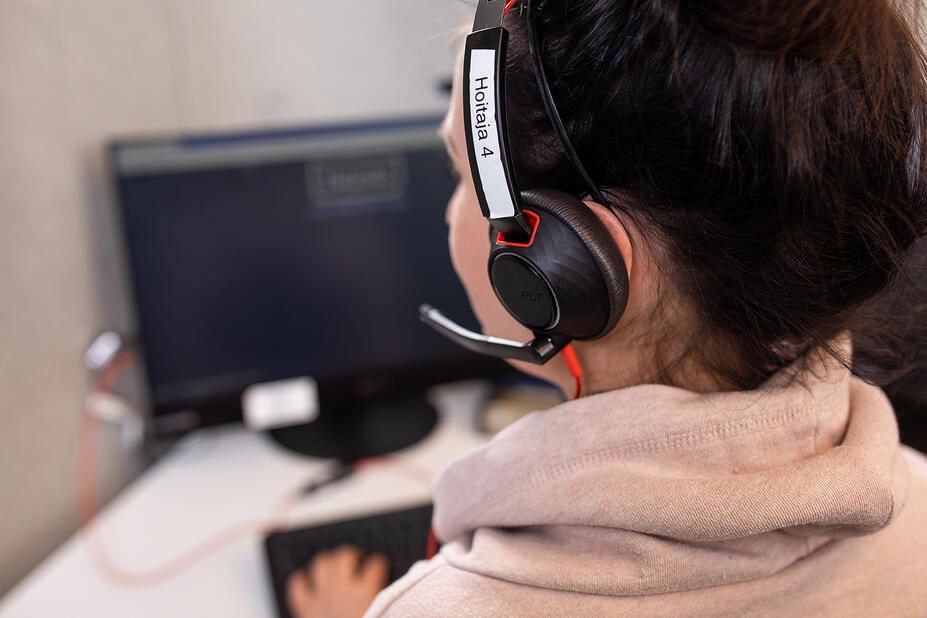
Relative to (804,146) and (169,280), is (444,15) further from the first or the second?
(169,280)

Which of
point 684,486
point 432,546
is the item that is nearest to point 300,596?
point 432,546

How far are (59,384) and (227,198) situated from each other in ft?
1.00

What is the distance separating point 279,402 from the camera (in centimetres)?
97

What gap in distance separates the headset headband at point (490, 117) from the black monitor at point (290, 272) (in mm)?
520

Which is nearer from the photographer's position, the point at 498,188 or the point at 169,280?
the point at 498,188

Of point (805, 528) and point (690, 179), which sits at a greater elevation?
point (690, 179)

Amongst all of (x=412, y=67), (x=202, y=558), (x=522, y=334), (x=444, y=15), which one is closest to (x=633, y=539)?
(x=522, y=334)

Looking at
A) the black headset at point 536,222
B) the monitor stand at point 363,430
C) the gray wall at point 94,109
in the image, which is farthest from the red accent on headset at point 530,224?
the monitor stand at point 363,430

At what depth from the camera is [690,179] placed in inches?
14.8

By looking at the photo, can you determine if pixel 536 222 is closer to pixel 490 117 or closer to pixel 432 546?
pixel 490 117

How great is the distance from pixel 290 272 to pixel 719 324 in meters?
0.63

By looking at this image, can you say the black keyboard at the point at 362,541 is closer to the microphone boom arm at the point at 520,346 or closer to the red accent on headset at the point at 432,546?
the red accent on headset at the point at 432,546

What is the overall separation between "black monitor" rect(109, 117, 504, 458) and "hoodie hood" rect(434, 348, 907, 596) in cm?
54

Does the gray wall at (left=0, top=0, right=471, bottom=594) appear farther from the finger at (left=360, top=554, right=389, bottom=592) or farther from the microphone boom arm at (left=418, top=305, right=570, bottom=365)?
the finger at (left=360, top=554, right=389, bottom=592)
